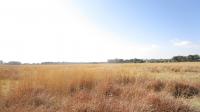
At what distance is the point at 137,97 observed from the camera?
6.20 metres

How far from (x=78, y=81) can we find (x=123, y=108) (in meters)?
3.66

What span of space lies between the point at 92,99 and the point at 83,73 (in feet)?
12.9

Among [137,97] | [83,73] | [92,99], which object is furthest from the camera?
[83,73]

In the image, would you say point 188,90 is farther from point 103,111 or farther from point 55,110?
point 55,110

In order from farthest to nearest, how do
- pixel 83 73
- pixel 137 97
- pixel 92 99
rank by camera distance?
pixel 83 73 < pixel 137 97 < pixel 92 99

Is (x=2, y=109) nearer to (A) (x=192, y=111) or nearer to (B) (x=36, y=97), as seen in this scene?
Answer: (B) (x=36, y=97)

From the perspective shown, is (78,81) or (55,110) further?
(78,81)

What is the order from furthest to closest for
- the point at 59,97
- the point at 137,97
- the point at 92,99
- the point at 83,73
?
the point at 83,73
the point at 59,97
the point at 137,97
the point at 92,99

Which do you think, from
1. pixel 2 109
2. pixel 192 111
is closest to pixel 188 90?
pixel 192 111

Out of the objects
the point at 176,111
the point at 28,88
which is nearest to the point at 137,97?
the point at 176,111

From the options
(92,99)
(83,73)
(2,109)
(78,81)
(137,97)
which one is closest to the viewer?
(2,109)

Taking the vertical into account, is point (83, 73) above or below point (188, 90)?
above

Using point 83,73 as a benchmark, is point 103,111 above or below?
below

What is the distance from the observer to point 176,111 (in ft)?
19.1
